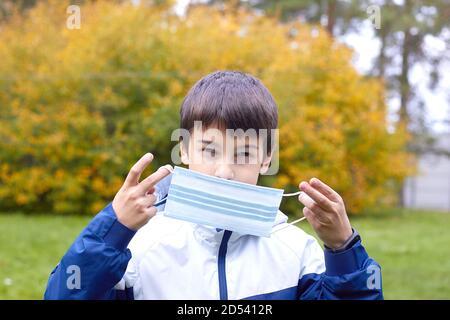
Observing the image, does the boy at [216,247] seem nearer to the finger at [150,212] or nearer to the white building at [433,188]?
the finger at [150,212]

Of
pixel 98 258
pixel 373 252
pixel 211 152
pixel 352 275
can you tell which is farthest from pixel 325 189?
pixel 373 252

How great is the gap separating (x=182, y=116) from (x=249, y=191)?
37 cm

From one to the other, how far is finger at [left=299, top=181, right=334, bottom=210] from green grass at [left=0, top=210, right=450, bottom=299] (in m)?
3.36

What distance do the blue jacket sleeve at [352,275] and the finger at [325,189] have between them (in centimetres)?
16

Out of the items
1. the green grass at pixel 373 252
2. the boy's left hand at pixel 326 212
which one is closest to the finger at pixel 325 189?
the boy's left hand at pixel 326 212

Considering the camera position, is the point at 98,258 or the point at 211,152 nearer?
the point at 98,258

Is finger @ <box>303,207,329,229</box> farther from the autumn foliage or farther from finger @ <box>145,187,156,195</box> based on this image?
the autumn foliage

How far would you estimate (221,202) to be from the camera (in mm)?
1834

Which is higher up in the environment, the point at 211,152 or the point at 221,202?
the point at 211,152

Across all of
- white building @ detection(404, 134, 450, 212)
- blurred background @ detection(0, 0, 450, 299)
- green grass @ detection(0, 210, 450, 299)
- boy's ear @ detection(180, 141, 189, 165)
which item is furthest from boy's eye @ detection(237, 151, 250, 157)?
white building @ detection(404, 134, 450, 212)

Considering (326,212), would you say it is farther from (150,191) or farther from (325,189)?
(150,191)

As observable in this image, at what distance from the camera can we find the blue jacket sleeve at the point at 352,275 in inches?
69.2

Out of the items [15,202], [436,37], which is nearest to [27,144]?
[15,202]

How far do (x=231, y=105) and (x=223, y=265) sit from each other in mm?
479
